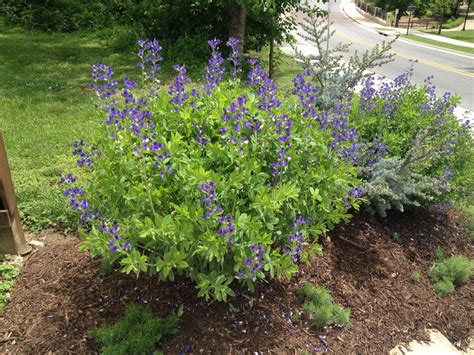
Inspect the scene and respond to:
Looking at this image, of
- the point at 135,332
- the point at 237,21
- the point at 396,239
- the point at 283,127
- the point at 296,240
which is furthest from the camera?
the point at 237,21

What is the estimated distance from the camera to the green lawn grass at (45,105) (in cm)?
440

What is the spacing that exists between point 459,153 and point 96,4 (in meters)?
15.2

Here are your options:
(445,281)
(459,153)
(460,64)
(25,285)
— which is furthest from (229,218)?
(460,64)

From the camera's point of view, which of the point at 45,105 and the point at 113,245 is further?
the point at 45,105

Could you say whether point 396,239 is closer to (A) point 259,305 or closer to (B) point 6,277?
(A) point 259,305

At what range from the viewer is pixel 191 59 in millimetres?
10922

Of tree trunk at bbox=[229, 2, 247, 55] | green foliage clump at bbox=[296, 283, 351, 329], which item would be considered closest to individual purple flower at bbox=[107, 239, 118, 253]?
green foliage clump at bbox=[296, 283, 351, 329]

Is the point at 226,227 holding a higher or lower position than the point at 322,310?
higher

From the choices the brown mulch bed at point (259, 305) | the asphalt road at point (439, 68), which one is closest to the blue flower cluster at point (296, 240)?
the brown mulch bed at point (259, 305)

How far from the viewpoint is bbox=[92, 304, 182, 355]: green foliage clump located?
261cm

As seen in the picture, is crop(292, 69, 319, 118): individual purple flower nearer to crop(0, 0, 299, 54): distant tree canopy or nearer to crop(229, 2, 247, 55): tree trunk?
crop(0, 0, 299, 54): distant tree canopy

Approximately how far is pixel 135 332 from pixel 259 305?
0.83 meters

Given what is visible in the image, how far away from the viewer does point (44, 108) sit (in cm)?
711

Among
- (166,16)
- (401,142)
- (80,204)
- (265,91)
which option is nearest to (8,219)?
(80,204)
